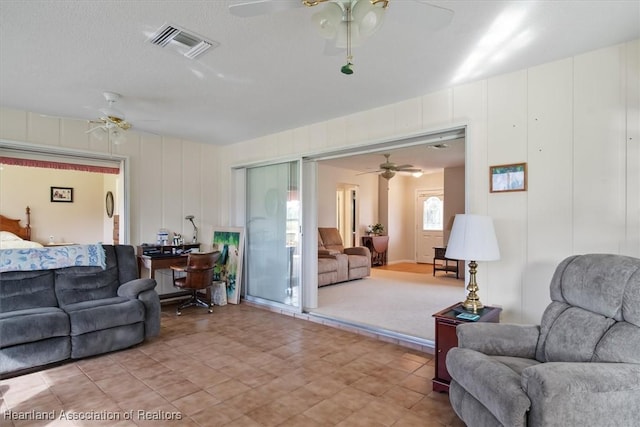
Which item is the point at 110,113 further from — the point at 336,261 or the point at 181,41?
the point at 336,261

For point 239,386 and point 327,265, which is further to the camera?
point 327,265

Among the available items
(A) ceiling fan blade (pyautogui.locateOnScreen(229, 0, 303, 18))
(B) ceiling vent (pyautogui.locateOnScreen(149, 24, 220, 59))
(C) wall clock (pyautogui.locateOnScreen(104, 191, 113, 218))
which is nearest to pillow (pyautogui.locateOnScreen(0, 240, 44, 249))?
(C) wall clock (pyautogui.locateOnScreen(104, 191, 113, 218))

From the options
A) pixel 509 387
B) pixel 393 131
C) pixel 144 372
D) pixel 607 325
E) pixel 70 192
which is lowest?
pixel 144 372

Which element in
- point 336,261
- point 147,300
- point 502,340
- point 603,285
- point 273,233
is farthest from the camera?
point 336,261

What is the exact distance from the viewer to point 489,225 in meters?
2.58

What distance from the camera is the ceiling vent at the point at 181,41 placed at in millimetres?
2258

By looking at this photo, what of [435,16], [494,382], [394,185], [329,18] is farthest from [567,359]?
[394,185]

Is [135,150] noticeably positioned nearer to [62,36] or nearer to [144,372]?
[62,36]

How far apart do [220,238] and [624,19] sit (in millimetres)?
5159

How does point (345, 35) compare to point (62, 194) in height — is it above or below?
above

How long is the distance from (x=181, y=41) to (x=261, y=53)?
1.81ft

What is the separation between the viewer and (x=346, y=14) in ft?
5.34

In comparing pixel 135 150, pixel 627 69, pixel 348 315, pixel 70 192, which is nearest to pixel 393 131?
pixel 627 69

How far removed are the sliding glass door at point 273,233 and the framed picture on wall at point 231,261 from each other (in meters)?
0.17
